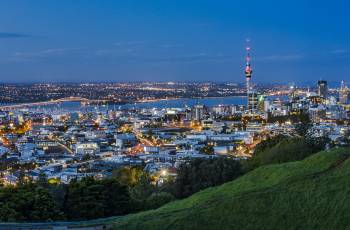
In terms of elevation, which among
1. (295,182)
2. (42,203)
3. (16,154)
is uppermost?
(295,182)

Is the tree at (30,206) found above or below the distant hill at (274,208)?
below

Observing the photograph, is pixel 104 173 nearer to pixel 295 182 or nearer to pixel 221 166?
pixel 221 166

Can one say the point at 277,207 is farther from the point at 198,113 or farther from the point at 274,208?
the point at 198,113

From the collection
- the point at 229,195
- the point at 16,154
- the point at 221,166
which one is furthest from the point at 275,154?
the point at 16,154

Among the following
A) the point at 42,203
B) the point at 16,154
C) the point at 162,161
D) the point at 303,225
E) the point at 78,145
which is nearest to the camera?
the point at 303,225

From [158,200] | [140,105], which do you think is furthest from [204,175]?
[140,105]

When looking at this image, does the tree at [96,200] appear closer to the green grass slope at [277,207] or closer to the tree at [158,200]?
the tree at [158,200]

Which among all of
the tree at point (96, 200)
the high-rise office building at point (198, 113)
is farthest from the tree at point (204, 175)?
the high-rise office building at point (198, 113)

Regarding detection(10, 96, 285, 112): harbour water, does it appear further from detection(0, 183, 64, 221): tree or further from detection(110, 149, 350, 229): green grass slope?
detection(110, 149, 350, 229): green grass slope
